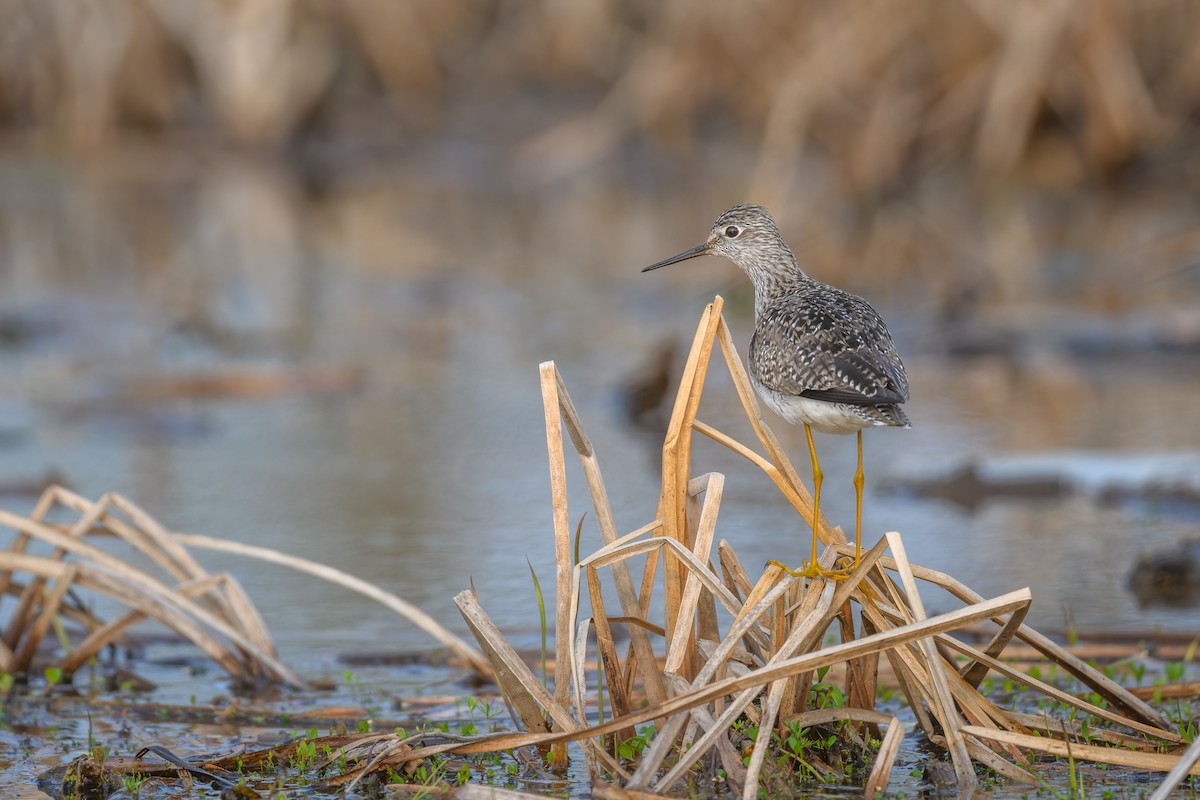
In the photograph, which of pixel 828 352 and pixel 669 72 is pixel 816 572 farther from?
pixel 669 72

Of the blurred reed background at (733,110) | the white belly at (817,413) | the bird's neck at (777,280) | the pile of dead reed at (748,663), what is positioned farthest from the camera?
the blurred reed background at (733,110)

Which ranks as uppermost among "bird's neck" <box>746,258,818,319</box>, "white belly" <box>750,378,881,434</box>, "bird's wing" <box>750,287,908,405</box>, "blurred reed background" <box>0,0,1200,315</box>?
"blurred reed background" <box>0,0,1200,315</box>

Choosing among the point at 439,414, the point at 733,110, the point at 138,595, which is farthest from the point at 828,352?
the point at 733,110

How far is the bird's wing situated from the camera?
400cm

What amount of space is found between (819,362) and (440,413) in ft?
17.3

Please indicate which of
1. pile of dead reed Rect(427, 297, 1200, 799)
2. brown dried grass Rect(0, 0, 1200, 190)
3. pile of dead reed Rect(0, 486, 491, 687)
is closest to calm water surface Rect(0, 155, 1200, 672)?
pile of dead reed Rect(0, 486, 491, 687)

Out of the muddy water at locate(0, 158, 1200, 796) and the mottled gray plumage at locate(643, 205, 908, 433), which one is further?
the muddy water at locate(0, 158, 1200, 796)

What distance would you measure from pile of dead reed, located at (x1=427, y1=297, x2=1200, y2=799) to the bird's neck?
0.65m

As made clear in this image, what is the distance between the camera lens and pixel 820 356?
4.10m

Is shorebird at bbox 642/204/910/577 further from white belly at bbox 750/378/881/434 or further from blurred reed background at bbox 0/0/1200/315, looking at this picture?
blurred reed background at bbox 0/0/1200/315

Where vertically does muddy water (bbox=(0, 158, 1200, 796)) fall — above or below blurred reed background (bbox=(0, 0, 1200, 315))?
below

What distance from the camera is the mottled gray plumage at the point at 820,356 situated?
13.1ft

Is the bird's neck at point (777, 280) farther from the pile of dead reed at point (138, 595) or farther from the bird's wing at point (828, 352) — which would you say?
the pile of dead reed at point (138, 595)

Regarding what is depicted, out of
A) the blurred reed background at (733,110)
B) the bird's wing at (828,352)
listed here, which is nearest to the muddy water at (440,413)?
the blurred reed background at (733,110)
